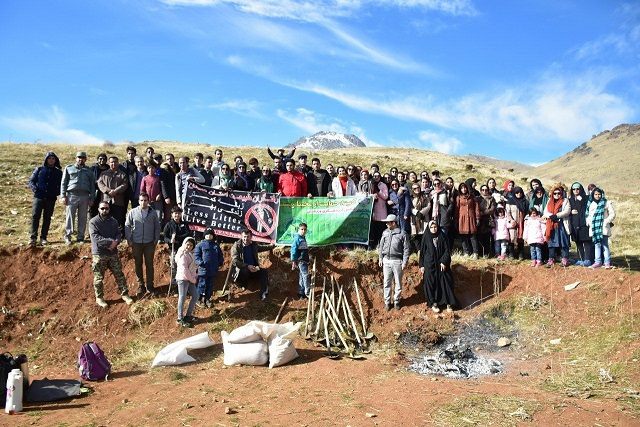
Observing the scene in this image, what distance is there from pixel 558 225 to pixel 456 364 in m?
4.83

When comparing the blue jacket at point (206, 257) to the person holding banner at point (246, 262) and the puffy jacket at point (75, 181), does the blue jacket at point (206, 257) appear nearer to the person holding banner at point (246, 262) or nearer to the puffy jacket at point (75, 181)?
the person holding banner at point (246, 262)

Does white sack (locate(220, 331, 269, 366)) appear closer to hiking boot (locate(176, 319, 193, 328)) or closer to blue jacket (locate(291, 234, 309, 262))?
hiking boot (locate(176, 319, 193, 328))

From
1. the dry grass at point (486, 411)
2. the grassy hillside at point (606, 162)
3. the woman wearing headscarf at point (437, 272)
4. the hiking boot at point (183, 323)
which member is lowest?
the dry grass at point (486, 411)

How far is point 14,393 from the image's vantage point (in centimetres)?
668

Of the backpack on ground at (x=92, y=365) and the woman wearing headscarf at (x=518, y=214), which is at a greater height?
the woman wearing headscarf at (x=518, y=214)

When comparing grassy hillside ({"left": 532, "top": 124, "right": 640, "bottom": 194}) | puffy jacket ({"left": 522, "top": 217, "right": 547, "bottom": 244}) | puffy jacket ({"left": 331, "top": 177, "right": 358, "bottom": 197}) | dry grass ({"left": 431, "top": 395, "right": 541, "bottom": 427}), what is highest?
grassy hillside ({"left": 532, "top": 124, "right": 640, "bottom": 194})

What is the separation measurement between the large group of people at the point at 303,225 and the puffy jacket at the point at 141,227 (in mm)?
20

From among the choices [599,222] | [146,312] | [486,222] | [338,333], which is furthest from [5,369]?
[599,222]

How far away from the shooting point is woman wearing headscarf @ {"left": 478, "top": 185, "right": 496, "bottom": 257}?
11.8m

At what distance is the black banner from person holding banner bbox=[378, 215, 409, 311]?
274 cm

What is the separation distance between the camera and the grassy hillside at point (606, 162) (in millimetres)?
73887

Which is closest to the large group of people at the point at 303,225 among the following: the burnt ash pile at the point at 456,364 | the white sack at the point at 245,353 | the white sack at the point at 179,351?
the white sack at the point at 179,351

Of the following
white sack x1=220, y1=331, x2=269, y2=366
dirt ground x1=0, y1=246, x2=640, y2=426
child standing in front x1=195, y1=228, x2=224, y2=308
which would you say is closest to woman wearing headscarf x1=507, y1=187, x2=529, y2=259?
dirt ground x1=0, y1=246, x2=640, y2=426

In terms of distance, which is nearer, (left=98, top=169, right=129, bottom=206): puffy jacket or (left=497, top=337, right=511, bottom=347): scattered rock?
(left=497, top=337, right=511, bottom=347): scattered rock
